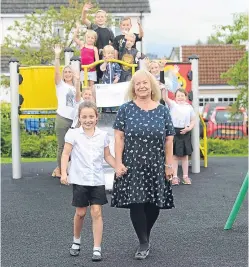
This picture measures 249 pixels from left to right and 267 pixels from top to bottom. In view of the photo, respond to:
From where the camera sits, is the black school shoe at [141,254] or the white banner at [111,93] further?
the white banner at [111,93]

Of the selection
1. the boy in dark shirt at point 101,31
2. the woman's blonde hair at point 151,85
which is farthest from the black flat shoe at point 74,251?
the boy in dark shirt at point 101,31

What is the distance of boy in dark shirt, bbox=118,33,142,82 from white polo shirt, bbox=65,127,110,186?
5.16m

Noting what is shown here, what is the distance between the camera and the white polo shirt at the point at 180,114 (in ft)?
39.2

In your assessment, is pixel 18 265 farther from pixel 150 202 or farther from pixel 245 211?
pixel 245 211

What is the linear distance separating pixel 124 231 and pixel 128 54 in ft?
16.0

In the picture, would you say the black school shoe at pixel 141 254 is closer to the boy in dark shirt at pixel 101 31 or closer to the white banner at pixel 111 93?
the white banner at pixel 111 93

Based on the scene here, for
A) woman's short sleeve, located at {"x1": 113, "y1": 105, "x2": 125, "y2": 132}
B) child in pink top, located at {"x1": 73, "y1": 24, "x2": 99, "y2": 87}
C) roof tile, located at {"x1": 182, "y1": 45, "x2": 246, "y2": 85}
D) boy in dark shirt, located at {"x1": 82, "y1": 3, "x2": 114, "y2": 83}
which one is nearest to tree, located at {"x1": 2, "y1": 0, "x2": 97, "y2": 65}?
boy in dark shirt, located at {"x1": 82, "y1": 3, "x2": 114, "y2": 83}

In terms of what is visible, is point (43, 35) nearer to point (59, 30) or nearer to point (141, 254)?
point (59, 30)

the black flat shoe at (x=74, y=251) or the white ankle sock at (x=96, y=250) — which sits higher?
the white ankle sock at (x=96, y=250)

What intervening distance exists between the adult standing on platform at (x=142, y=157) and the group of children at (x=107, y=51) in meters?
4.97

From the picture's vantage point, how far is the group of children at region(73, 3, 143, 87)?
1173cm

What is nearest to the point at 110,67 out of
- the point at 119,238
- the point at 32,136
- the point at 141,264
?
the point at 119,238

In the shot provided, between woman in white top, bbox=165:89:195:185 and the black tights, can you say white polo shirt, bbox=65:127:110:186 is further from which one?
woman in white top, bbox=165:89:195:185

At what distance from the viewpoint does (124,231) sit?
25.4 ft
